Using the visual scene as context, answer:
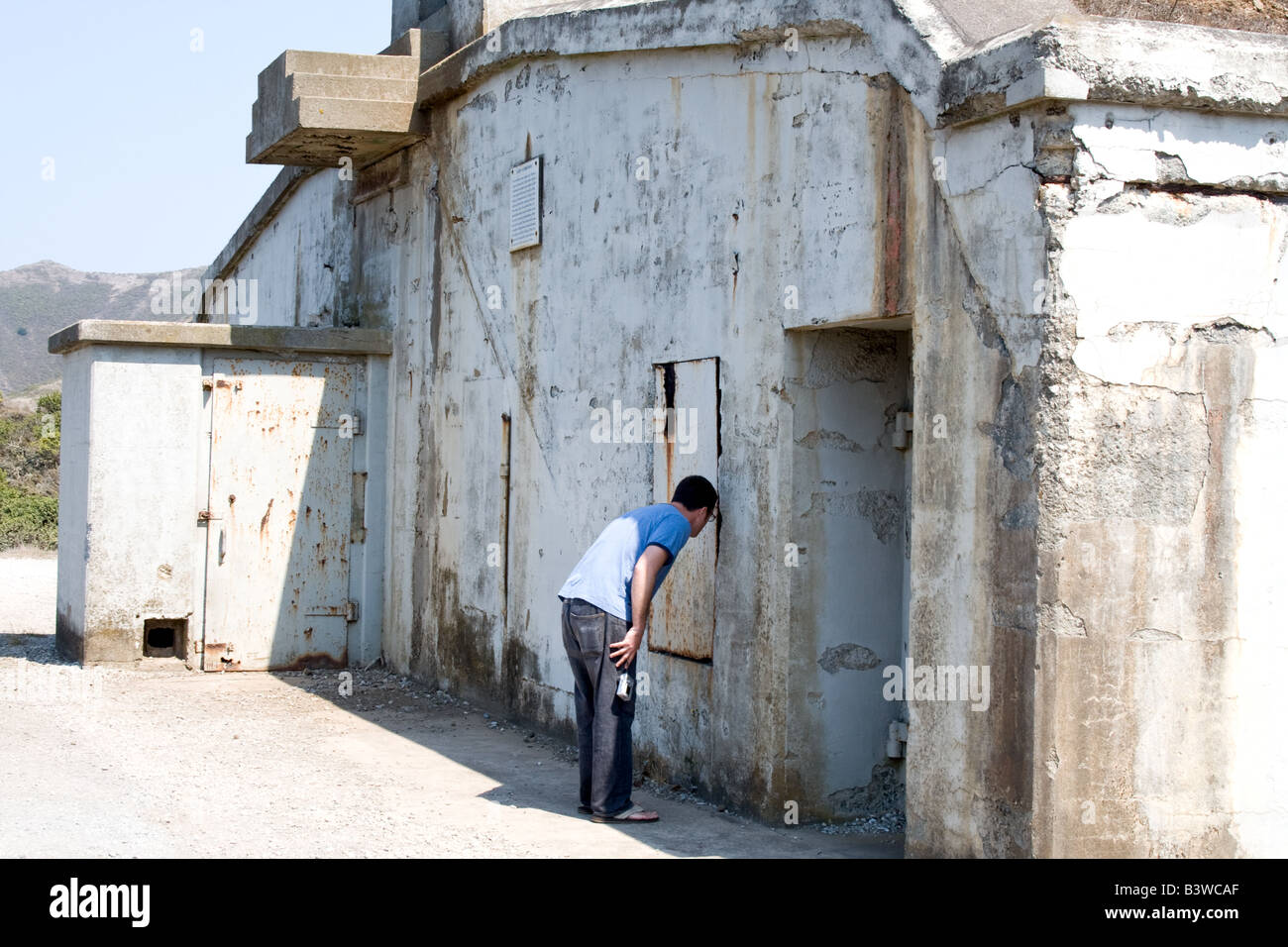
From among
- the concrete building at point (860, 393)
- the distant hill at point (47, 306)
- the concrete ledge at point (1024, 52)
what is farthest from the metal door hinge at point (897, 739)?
the distant hill at point (47, 306)

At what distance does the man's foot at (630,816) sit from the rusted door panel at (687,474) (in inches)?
32.3

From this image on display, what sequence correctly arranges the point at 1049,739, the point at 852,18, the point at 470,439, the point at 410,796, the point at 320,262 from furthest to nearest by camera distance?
the point at 320,262 < the point at 470,439 < the point at 410,796 < the point at 852,18 < the point at 1049,739

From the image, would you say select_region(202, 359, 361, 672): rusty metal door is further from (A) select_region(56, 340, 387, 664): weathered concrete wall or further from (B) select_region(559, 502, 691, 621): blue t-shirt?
(B) select_region(559, 502, 691, 621): blue t-shirt

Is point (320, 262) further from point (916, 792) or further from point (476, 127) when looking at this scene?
point (916, 792)

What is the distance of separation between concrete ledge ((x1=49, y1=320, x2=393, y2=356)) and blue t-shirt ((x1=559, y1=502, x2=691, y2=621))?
4.88m

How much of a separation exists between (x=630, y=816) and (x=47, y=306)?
7027 centimetres

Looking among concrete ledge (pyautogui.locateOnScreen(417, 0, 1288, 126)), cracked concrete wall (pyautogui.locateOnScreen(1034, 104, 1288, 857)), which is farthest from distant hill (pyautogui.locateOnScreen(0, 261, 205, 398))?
cracked concrete wall (pyautogui.locateOnScreen(1034, 104, 1288, 857))

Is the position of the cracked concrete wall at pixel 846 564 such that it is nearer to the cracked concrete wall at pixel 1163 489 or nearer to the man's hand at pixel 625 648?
the man's hand at pixel 625 648

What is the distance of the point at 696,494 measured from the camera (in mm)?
6637

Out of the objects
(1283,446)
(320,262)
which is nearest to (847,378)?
(1283,446)

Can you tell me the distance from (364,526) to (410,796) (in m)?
4.34

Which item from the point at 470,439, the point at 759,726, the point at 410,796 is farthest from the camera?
the point at 470,439

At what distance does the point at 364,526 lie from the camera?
36.8 ft

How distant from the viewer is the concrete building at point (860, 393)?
4.99 metres
